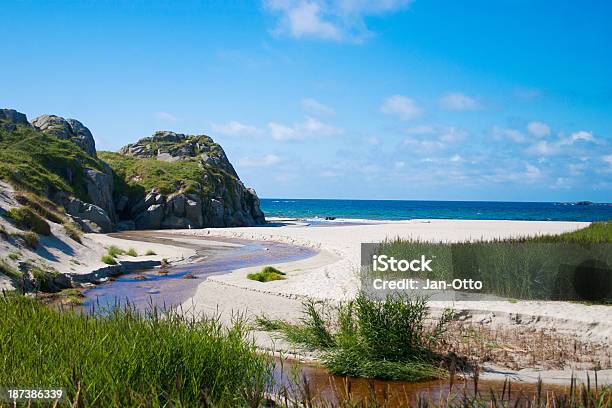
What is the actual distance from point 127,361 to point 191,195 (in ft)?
189

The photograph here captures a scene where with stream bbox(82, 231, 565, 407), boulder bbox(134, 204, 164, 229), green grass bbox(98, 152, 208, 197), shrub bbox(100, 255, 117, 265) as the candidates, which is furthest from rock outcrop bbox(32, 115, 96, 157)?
shrub bbox(100, 255, 117, 265)

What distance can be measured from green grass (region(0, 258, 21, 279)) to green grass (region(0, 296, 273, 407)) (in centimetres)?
1071

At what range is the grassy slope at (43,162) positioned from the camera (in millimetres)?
43316

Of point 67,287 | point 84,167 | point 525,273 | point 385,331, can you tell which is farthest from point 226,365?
point 84,167

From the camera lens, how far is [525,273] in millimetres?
14602

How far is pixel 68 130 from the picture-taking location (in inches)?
2643

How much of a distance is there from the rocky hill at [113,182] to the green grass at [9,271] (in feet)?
66.8

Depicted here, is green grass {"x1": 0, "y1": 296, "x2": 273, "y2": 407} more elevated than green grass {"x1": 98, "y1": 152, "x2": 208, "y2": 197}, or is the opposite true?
green grass {"x1": 98, "y1": 152, "x2": 208, "y2": 197}

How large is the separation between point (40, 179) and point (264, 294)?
35.0m

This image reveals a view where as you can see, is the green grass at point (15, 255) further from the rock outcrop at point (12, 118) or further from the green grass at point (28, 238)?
the rock outcrop at point (12, 118)

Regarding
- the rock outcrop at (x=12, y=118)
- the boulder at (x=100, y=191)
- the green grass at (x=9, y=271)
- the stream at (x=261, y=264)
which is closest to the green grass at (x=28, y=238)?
the green grass at (x=9, y=271)

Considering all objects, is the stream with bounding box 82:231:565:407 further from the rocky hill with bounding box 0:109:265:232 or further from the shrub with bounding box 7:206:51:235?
the rocky hill with bounding box 0:109:265:232

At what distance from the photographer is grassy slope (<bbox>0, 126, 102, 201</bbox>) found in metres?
43.3

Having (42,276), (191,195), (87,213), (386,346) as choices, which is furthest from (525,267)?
(191,195)
